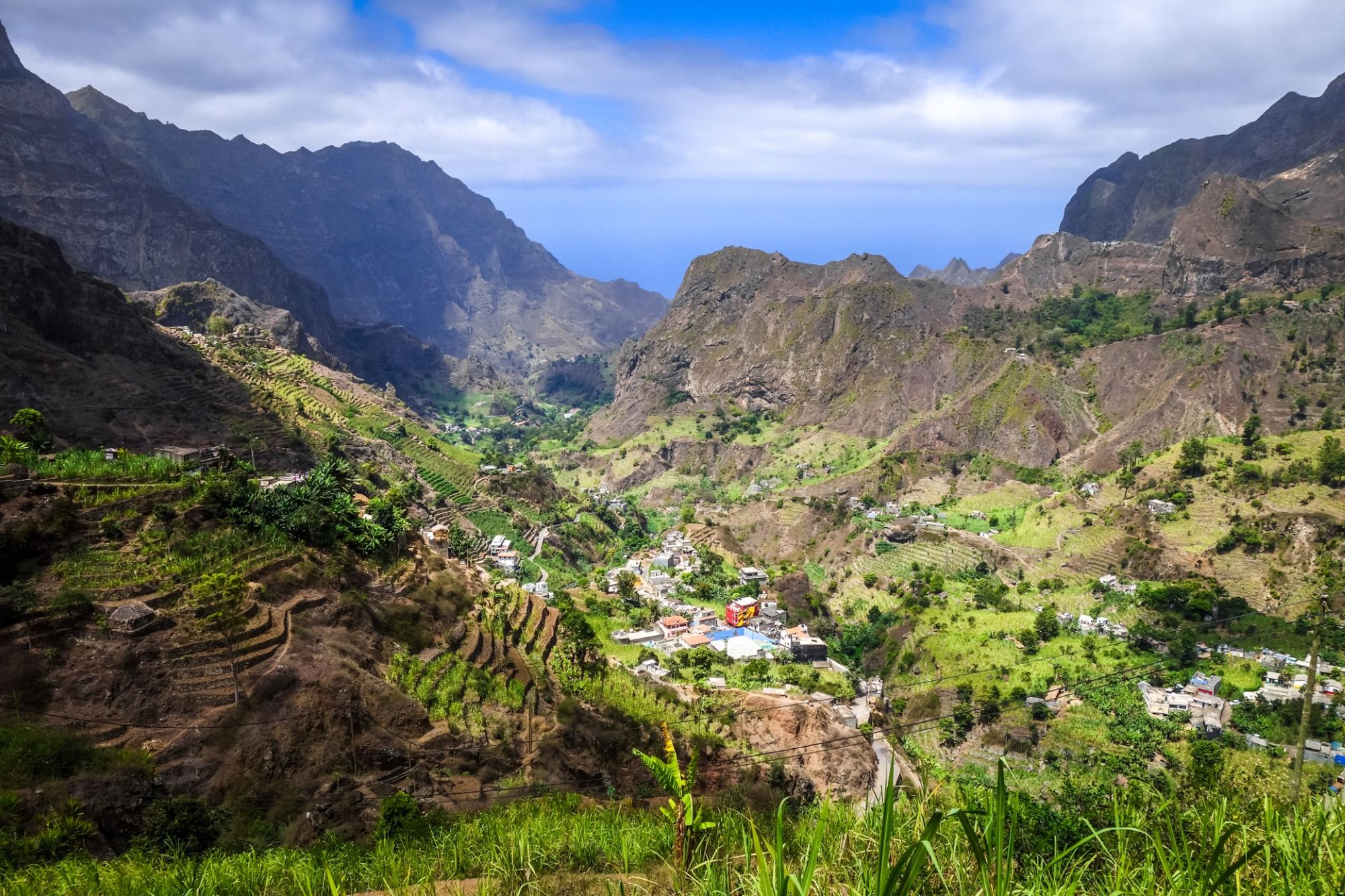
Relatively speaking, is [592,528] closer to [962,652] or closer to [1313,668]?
[962,652]

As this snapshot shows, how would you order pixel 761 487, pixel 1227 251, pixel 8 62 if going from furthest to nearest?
pixel 8 62
pixel 761 487
pixel 1227 251

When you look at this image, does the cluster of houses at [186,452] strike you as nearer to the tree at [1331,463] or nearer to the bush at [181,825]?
the bush at [181,825]

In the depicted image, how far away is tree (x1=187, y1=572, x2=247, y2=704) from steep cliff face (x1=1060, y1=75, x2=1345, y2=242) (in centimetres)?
16798

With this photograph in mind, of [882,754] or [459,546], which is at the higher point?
[459,546]

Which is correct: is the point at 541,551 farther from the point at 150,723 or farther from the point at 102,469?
the point at 150,723

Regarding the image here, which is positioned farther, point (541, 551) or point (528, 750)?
point (541, 551)

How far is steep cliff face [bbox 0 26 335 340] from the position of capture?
128 meters

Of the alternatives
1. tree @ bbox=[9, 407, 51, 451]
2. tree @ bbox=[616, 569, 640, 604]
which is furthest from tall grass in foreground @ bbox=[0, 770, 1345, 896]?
tree @ bbox=[616, 569, 640, 604]

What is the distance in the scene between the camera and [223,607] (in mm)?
22438

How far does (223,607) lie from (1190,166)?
7974 inches

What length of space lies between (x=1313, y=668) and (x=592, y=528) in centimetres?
7029

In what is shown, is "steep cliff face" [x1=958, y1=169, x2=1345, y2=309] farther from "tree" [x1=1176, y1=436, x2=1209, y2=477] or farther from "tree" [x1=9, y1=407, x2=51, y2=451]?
"tree" [x1=9, y1=407, x2=51, y2=451]

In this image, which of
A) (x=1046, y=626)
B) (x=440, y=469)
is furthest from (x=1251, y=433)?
(x=440, y=469)

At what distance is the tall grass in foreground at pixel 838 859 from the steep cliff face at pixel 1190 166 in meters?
165
